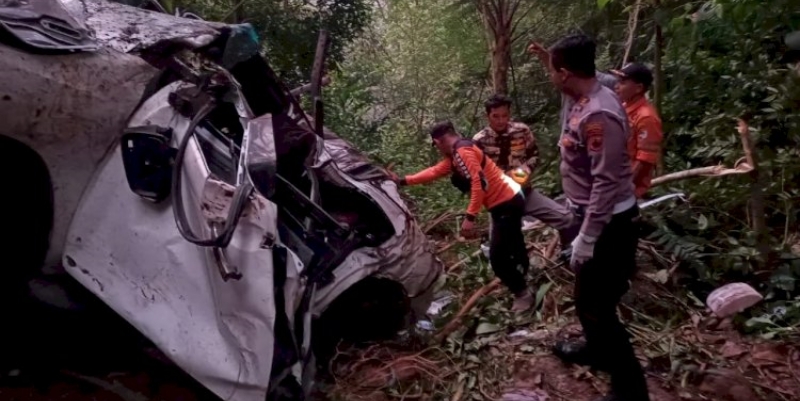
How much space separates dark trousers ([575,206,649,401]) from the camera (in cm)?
299

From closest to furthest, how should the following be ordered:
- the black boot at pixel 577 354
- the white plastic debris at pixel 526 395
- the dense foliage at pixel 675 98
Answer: the white plastic debris at pixel 526 395
the black boot at pixel 577 354
the dense foliage at pixel 675 98

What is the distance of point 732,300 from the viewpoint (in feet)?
13.5

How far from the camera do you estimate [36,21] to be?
103 inches

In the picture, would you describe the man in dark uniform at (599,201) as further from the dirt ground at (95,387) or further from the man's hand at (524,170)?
the dirt ground at (95,387)

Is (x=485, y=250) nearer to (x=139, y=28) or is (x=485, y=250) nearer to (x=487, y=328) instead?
(x=487, y=328)

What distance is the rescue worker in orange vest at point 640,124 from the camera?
4098 millimetres

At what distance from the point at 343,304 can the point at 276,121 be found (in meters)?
1.02

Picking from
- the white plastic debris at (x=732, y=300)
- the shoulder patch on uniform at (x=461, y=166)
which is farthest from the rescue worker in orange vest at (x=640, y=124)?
the shoulder patch on uniform at (x=461, y=166)

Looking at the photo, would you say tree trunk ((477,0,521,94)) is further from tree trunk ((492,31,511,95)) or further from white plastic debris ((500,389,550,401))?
white plastic debris ((500,389,550,401))

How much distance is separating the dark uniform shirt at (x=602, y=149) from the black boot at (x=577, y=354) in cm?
105

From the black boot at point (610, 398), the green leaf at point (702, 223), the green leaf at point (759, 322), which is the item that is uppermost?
the green leaf at point (702, 223)

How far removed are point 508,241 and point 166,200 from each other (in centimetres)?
219

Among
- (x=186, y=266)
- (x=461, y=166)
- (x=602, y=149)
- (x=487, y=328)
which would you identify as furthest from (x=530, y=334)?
(x=186, y=266)

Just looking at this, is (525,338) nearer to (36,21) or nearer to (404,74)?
(36,21)
